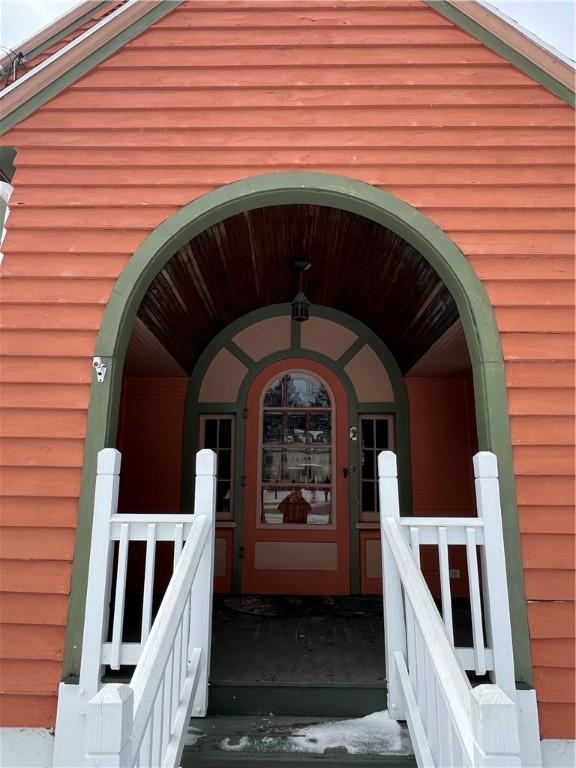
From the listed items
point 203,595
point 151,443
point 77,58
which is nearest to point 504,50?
point 77,58

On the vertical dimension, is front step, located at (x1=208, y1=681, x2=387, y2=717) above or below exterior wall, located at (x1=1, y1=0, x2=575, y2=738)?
below

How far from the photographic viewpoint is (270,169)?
2631mm

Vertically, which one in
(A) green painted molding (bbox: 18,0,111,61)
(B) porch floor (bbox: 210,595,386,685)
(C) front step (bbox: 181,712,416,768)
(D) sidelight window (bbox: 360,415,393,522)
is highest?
(A) green painted molding (bbox: 18,0,111,61)

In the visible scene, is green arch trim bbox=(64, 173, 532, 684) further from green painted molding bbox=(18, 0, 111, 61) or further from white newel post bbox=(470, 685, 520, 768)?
green painted molding bbox=(18, 0, 111, 61)

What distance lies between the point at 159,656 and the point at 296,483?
307cm

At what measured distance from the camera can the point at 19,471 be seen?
2.35 m

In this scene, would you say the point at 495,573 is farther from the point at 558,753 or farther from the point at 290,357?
the point at 290,357

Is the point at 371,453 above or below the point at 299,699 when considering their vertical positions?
above

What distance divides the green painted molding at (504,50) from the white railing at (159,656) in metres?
2.74

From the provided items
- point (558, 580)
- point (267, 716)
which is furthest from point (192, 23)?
point (267, 716)

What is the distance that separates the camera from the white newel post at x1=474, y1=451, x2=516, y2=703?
1993 mm

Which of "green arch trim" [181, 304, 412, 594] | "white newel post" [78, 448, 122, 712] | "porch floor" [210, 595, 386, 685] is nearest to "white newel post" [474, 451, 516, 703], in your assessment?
"porch floor" [210, 595, 386, 685]

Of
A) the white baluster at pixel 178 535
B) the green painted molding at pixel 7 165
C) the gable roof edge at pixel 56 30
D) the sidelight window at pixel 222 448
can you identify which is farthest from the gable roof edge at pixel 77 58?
the sidelight window at pixel 222 448

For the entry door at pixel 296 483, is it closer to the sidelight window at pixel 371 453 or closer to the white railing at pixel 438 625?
the sidelight window at pixel 371 453
